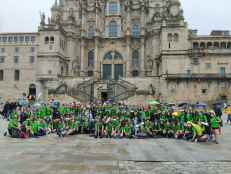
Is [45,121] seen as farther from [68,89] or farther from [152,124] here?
[68,89]

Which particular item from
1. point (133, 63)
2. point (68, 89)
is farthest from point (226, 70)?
point (68, 89)

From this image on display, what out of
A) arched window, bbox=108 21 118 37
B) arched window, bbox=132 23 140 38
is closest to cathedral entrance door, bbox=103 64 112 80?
arched window, bbox=108 21 118 37

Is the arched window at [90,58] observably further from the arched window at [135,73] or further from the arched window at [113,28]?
the arched window at [135,73]

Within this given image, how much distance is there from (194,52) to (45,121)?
49.8 metres

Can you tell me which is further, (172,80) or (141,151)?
(172,80)

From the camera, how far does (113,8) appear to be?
83.9 metres

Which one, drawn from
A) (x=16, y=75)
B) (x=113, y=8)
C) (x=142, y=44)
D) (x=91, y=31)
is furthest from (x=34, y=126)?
(x=113, y=8)

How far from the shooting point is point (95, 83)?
70.2 meters

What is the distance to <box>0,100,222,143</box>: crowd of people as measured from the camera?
24.8 m

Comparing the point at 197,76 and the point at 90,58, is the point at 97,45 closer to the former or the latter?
the point at 90,58

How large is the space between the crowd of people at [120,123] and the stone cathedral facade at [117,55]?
38835mm

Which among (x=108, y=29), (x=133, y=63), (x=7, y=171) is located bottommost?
(x=7, y=171)

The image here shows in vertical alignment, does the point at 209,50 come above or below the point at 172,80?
above

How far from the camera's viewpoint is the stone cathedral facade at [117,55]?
70.1 metres
